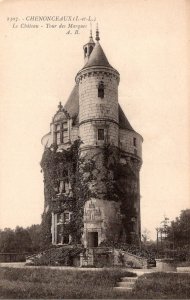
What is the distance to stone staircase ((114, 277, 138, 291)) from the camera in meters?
16.3

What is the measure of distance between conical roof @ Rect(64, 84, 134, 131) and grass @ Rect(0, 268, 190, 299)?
561 inches

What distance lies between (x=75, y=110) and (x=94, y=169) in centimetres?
547

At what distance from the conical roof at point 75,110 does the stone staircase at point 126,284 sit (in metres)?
14.7

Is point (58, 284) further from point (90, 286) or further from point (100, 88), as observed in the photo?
point (100, 88)

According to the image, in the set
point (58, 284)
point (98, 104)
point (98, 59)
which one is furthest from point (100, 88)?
point (58, 284)

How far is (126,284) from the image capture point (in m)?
16.9

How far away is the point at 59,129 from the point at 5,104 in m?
11.7

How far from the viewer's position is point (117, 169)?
94.8ft

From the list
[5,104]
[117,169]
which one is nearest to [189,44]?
[5,104]

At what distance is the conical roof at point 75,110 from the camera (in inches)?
1219

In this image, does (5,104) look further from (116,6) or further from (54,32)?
(116,6)

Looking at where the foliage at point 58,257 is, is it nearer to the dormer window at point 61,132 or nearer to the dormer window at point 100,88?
the dormer window at point 61,132

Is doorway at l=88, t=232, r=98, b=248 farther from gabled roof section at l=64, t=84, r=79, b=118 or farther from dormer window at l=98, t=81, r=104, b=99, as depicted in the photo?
dormer window at l=98, t=81, r=104, b=99

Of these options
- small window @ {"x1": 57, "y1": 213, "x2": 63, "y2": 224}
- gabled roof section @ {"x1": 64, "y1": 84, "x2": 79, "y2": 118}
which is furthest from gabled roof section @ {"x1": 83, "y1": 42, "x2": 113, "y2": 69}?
small window @ {"x1": 57, "y1": 213, "x2": 63, "y2": 224}
